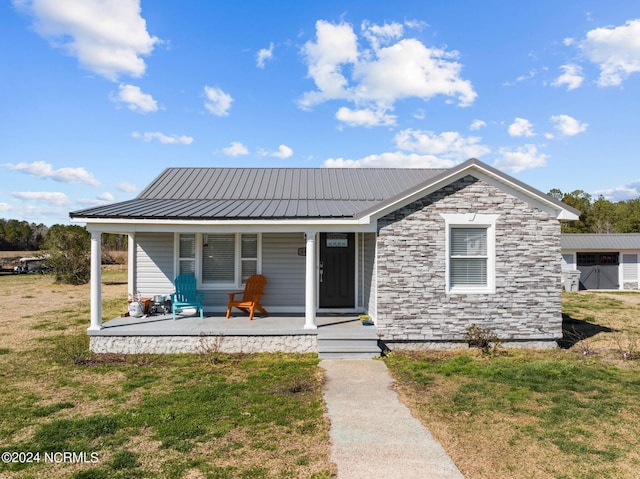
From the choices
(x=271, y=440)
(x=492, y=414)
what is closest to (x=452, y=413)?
(x=492, y=414)

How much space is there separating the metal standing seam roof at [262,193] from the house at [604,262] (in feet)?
51.4

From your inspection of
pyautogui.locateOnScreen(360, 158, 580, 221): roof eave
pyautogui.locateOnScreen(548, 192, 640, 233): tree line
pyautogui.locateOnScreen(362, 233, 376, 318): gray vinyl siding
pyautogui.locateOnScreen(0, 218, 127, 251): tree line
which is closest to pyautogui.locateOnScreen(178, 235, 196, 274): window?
pyautogui.locateOnScreen(362, 233, 376, 318): gray vinyl siding

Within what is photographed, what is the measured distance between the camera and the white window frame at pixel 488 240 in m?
8.18

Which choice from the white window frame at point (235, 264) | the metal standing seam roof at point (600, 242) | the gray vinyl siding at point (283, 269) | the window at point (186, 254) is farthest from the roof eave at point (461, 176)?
the metal standing seam roof at point (600, 242)

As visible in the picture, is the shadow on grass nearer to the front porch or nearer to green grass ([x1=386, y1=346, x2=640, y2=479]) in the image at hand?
green grass ([x1=386, y1=346, x2=640, y2=479])

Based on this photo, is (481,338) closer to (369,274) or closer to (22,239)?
(369,274)

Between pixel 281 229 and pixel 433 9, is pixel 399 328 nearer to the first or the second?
pixel 281 229

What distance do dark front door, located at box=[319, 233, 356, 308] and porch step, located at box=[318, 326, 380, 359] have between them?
87.7 inches

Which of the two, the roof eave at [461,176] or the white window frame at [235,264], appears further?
the white window frame at [235,264]

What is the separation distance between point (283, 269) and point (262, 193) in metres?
2.99

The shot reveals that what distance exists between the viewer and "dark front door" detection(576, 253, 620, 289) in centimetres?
2344

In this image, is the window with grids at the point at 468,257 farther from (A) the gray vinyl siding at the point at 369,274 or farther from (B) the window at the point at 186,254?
(B) the window at the point at 186,254

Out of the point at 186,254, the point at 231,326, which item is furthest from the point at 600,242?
the point at 186,254

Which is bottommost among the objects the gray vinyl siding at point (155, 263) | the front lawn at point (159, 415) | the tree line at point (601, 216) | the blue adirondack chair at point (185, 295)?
the front lawn at point (159, 415)
